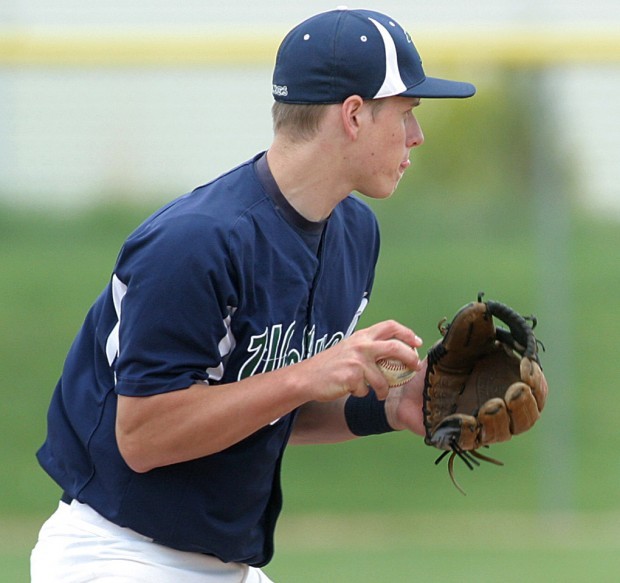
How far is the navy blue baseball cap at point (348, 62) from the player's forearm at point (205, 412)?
26.3 inches

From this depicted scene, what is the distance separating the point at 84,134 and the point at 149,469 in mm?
4959

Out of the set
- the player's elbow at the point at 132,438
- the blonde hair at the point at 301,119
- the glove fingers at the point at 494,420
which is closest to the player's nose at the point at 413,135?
the blonde hair at the point at 301,119

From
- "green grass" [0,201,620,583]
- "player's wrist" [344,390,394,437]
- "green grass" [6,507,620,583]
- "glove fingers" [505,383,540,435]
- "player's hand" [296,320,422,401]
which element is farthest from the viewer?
"green grass" [0,201,620,583]

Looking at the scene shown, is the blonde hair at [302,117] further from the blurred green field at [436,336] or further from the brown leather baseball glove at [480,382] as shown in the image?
the blurred green field at [436,336]

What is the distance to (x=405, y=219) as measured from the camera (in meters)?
7.55

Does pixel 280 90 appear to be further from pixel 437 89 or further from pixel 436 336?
pixel 436 336

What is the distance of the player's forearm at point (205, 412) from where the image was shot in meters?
2.56

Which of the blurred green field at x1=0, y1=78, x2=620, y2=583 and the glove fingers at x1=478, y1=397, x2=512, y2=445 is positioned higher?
the glove fingers at x1=478, y1=397, x2=512, y2=445

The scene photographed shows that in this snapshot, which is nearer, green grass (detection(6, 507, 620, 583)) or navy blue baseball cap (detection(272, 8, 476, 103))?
navy blue baseball cap (detection(272, 8, 476, 103))

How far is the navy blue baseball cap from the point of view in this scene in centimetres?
277

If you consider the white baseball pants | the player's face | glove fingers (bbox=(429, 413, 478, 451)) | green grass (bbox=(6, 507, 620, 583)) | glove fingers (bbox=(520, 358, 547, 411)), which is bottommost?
green grass (bbox=(6, 507, 620, 583))

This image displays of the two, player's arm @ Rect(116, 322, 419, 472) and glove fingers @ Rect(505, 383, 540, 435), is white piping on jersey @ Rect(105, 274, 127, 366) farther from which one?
glove fingers @ Rect(505, 383, 540, 435)

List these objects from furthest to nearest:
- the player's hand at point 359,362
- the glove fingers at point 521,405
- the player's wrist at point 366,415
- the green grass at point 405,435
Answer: the green grass at point 405,435, the player's wrist at point 366,415, the glove fingers at point 521,405, the player's hand at point 359,362

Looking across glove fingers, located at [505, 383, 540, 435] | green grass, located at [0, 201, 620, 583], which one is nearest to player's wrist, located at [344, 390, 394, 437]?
glove fingers, located at [505, 383, 540, 435]
